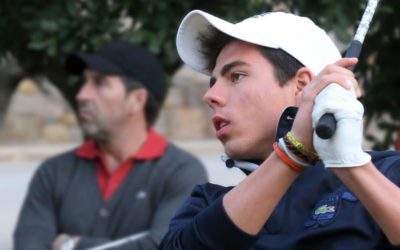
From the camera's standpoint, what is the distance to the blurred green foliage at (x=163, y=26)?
3652mm

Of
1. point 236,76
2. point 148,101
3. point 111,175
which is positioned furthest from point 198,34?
point 148,101

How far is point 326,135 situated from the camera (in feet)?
4.83

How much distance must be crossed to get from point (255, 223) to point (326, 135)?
0.92 ft

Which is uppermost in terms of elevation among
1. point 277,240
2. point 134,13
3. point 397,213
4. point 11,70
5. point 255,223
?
point 397,213

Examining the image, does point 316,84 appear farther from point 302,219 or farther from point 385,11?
point 385,11

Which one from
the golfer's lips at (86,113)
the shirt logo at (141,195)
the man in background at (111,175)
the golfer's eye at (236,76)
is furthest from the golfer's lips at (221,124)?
the golfer's lips at (86,113)

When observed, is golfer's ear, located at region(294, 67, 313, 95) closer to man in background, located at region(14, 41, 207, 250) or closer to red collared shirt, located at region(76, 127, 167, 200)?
man in background, located at region(14, 41, 207, 250)

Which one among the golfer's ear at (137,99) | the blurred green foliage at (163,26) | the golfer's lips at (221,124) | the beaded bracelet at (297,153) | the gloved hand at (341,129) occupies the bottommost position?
the golfer's ear at (137,99)

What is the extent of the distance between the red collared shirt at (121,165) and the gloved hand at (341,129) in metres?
2.35

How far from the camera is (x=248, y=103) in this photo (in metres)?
1.88

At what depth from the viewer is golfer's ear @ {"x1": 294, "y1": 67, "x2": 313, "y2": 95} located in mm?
1932

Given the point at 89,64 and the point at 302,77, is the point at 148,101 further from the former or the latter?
the point at 302,77

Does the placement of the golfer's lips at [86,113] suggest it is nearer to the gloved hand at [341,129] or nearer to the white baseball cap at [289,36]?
the white baseball cap at [289,36]

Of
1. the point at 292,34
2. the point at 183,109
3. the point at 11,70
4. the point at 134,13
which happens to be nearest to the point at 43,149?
the point at 183,109
